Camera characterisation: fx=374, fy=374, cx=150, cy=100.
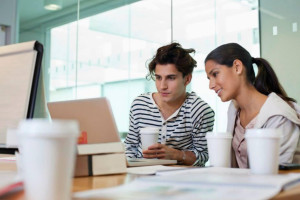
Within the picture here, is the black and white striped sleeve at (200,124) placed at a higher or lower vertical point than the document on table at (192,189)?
higher

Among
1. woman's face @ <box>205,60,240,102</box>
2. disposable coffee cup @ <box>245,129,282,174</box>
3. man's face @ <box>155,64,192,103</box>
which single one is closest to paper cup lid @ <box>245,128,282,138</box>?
disposable coffee cup @ <box>245,129,282,174</box>

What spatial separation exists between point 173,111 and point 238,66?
43cm

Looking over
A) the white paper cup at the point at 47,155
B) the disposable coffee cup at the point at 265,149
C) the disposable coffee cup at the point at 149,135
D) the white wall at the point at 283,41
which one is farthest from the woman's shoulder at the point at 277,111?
the white wall at the point at 283,41

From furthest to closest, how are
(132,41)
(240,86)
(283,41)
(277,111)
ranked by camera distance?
(132,41) → (283,41) → (240,86) → (277,111)

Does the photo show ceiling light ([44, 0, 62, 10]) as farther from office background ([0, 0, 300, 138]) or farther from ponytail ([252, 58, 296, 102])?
ponytail ([252, 58, 296, 102])

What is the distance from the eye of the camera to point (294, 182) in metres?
0.68

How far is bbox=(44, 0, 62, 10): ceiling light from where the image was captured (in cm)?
404

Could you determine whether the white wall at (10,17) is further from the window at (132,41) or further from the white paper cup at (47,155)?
the white paper cup at (47,155)

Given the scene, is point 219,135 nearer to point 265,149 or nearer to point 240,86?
point 265,149

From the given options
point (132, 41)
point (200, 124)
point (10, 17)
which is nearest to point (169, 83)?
point (200, 124)

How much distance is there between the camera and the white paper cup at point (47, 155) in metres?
0.45

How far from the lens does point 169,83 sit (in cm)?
190

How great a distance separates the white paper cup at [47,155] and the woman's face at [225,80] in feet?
4.07

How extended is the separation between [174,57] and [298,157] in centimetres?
81
